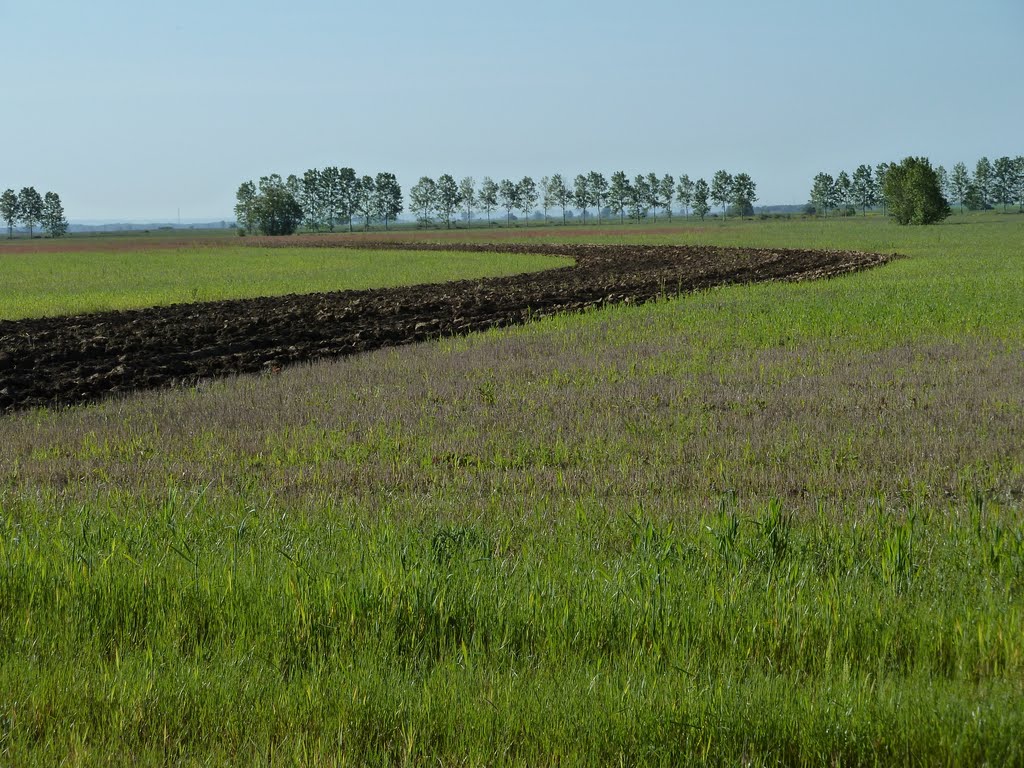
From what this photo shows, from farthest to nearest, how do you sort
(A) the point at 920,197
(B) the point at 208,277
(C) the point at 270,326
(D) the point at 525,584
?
(A) the point at 920,197, (B) the point at 208,277, (C) the point at 270,326, (D) the point at 525,584

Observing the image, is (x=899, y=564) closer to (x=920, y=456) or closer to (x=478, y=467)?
(x=920, y=456)

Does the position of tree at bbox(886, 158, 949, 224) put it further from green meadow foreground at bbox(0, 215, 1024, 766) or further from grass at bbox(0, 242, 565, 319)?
green meadow foreground at bbox(0, 215, 1024, 766)

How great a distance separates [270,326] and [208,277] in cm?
2205

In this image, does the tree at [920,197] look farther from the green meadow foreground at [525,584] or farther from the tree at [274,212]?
the green meadow foreground at [525,584]

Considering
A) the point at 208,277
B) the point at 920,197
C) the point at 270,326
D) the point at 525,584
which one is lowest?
the point at 525,584

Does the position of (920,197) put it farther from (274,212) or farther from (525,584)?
(525,584)

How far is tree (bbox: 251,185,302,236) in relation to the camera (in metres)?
144

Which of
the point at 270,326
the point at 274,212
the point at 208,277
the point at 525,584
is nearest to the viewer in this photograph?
the point at 525,584

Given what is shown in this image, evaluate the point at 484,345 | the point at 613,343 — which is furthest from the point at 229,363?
the point at 613,343

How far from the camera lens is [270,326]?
886 inches

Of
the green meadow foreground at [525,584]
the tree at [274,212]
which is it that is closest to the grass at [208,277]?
the green meadow foreground at [525,584]

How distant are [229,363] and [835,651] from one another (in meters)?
14.5

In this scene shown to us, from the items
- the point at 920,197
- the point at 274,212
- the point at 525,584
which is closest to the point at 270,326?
the point at 525,584

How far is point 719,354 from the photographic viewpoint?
16.1 meters
